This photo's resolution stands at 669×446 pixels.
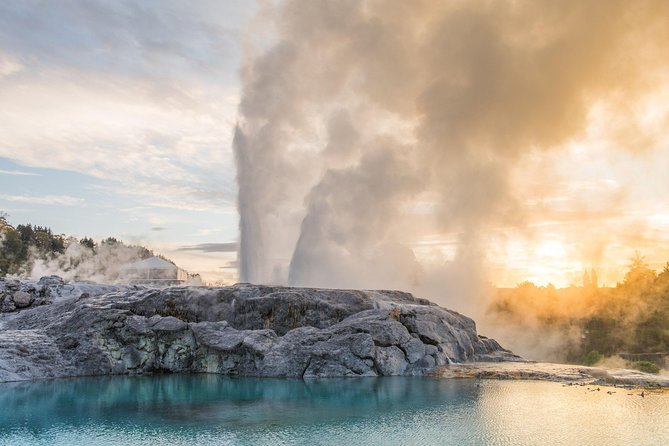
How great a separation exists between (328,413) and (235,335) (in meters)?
16.4

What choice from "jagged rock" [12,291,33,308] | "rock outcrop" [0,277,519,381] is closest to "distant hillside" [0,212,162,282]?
"jagged rock" [12,291,33,308]

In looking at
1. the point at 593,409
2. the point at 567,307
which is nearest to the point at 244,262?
the point at 593,409

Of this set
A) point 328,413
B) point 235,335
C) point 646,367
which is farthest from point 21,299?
point 646,367

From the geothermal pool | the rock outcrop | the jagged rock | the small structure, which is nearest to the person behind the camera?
the geothermal pool

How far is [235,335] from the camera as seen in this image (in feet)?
137

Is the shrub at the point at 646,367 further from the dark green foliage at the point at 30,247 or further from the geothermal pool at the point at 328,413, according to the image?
the dark green foliage at the point at 30,247

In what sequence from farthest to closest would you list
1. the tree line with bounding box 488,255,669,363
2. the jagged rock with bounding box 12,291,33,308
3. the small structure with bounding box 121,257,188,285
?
the small structure with bounding box 121,257,188,285 < the tree line with bounding box 488,255,669,363 < the jagged rock with bounding box 12,291,33,308

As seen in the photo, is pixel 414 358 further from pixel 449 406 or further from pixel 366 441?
pixel 366 441

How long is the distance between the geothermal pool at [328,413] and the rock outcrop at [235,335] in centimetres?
313

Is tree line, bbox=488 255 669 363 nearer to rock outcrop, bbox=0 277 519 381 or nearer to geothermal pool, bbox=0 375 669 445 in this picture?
rock outcrop, bbox=0 277 519 381

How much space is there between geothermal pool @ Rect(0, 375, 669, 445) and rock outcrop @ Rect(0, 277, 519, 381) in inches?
123

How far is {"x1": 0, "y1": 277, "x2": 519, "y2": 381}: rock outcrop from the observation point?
4025cm

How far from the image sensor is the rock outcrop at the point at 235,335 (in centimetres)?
4025

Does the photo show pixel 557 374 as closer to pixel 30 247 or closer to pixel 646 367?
pixel 646 367
